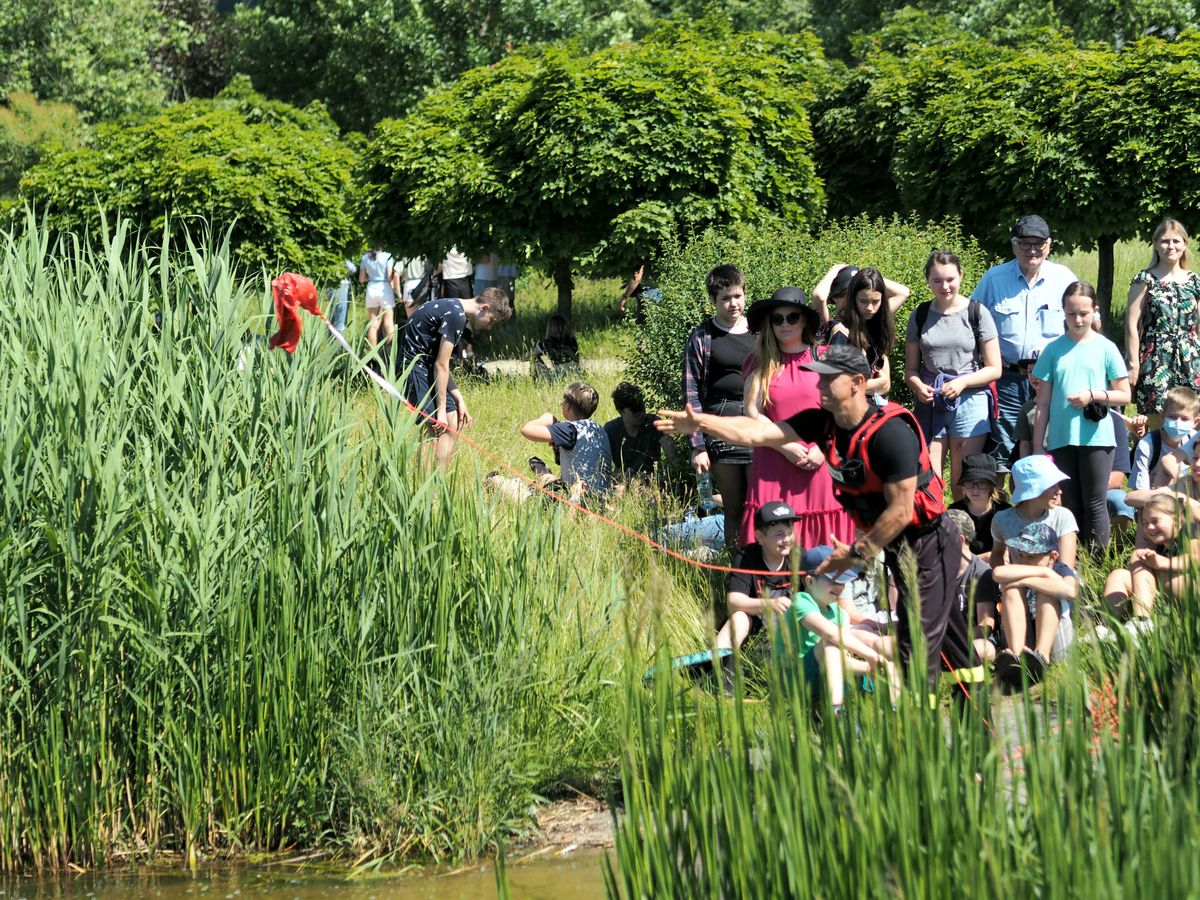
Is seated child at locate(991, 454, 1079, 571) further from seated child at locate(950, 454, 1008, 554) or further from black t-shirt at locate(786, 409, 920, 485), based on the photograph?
black t-shirt at locate(786, 409, 920, 485)

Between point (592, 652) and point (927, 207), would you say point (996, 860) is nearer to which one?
point (592, 652)

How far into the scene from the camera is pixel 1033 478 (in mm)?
6219

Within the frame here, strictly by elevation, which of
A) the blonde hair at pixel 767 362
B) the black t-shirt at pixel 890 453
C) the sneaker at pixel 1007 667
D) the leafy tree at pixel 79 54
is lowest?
the sneaker at pixel 1007 667

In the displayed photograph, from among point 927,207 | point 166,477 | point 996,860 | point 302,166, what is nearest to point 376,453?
point 166,477

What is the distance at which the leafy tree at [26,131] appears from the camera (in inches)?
926

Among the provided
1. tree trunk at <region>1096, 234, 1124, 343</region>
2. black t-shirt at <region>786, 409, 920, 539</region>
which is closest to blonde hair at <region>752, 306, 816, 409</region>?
black t-shirt at <region>786, 409, 920, 539</region>

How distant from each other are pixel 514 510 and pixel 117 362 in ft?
5.29

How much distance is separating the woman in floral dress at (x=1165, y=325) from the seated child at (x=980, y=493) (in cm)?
106

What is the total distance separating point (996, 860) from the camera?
2.74 m

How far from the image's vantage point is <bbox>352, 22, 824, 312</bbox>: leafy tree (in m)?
12.6

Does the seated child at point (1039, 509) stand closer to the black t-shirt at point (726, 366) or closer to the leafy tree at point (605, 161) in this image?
the black t-shirt at point (726, 366)

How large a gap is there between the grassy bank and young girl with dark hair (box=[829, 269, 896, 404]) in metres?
2.78

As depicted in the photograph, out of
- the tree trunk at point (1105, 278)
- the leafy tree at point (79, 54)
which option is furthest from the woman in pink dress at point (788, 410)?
the leafy tree at point (79, 54)

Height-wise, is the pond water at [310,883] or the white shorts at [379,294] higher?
the white shorts at [379,294]
